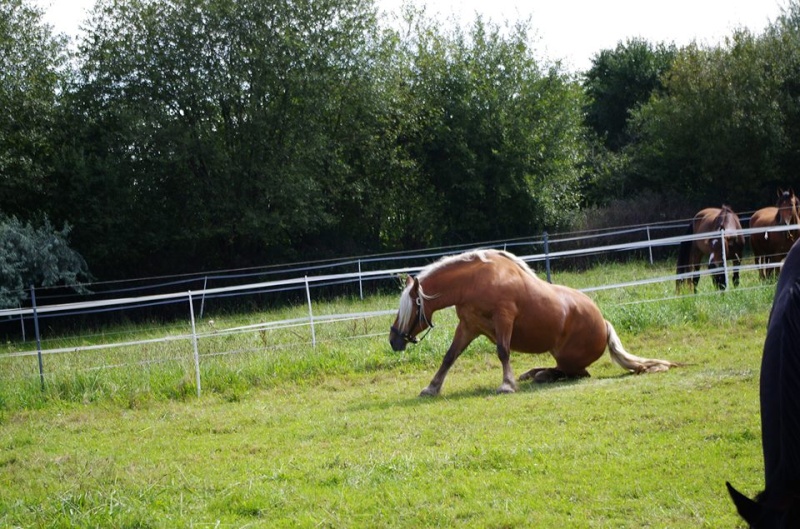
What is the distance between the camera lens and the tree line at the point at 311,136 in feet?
74.2

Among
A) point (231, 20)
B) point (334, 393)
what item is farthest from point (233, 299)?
point (334, 393)

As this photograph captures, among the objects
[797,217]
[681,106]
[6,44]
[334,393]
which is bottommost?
[334,393]

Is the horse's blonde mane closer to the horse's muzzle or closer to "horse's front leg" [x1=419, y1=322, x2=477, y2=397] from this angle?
the horse's muzzle

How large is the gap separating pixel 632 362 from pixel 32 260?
52.2 ft

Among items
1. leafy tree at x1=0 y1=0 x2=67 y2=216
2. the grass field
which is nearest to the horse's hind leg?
the grass field

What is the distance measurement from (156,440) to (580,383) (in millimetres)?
4149

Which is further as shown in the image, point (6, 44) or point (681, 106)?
point (681, 106)

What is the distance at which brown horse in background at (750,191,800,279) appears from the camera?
14.7 m

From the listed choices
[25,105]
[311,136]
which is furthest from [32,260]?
[311,136]

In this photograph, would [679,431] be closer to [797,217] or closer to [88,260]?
[797,217]

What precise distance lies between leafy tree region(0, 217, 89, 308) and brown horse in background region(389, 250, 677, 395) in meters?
13.5

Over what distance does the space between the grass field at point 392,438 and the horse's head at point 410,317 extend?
0.63m

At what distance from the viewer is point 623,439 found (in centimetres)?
586

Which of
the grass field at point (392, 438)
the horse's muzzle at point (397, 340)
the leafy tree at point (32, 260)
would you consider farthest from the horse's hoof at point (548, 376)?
the leafy tree at point (32, 260)
